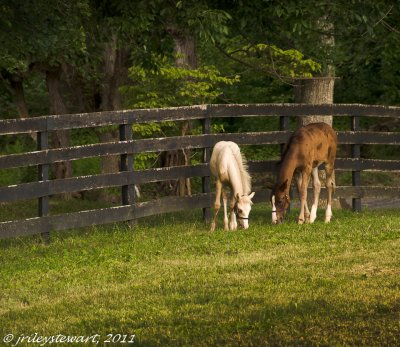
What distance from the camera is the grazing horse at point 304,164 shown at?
1717cm

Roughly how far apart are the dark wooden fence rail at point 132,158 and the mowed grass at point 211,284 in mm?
323

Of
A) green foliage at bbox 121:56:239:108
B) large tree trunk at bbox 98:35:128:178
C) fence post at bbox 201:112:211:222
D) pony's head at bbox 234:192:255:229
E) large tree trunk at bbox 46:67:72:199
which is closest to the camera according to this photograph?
pony's head at bbox 234:192:255:229

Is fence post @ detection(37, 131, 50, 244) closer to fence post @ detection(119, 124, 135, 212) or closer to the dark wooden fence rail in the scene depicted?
the dark wooden fence rail

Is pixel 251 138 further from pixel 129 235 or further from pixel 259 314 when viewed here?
pixel 259 314

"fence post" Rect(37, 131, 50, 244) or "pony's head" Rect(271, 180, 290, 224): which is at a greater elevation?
"fence post" Rect(37, 131, 50, 244)

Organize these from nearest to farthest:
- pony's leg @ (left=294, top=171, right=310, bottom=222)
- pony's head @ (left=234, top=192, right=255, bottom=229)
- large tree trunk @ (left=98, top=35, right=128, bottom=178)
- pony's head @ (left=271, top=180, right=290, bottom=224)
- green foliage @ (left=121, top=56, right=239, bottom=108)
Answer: pony's head @ (left=234, top=192, right=255, bottom=229) → pony's head @ (left=271, top=180, right=290, bottom=224) → pony's leg @ (left=294, top=171, right=310, bottom=222) → green foliage @ (left=121, top=56, right=239, bottom=108) → large tree trunk @ (left=98, top=35, right=128, bottom=178)

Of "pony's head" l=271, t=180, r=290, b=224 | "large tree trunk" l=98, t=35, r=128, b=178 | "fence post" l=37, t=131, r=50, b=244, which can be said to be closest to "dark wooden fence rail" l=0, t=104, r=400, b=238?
"fence post" l=37, t=131, r=50, b=244

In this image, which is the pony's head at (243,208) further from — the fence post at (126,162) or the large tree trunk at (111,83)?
the large tree trunk at (111,83)

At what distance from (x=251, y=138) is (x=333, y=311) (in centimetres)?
826

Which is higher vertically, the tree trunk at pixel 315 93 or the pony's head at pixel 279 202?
the tree trunk at pixel 315 93

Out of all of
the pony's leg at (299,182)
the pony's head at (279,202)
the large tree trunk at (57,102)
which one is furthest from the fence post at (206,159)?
Answer: the large tree trunk at (57,102)

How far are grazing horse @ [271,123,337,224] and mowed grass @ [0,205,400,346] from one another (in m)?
0.61

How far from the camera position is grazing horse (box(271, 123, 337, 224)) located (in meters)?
17.2

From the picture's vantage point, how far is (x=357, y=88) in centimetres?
3519
